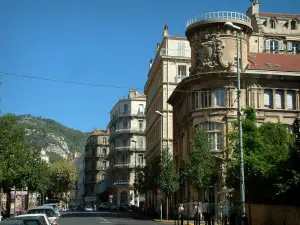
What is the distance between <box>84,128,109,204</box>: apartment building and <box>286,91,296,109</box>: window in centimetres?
9225

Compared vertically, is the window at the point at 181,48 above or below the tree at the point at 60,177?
above

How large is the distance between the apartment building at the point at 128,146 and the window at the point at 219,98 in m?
55.3

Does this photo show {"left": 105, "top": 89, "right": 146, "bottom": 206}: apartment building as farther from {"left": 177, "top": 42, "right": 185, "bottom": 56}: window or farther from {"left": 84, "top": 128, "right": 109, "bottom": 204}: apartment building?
Result: {"left": 177, "top": 42, "right": 185, "bottom": 56}: window

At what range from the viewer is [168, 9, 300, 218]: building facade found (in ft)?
167

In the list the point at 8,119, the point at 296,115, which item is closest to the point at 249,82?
the point at 296,115

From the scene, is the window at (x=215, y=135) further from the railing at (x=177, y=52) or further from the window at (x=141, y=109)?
the window at (x=141, y=109)

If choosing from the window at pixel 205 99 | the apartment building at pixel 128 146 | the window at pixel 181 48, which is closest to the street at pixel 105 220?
the window at pixel 205 99

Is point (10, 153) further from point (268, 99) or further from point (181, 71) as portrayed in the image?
point (181, 71)

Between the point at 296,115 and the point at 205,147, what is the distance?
1238cm

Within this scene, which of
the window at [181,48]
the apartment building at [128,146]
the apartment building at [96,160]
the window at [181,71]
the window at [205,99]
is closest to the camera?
the window at [205,99]

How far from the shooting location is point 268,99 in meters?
52.5

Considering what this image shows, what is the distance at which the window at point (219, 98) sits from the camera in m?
51.3

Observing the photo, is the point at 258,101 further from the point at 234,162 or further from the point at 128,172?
the point at 128,172

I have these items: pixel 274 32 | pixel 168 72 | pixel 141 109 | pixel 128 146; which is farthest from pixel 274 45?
pixel 128 146
